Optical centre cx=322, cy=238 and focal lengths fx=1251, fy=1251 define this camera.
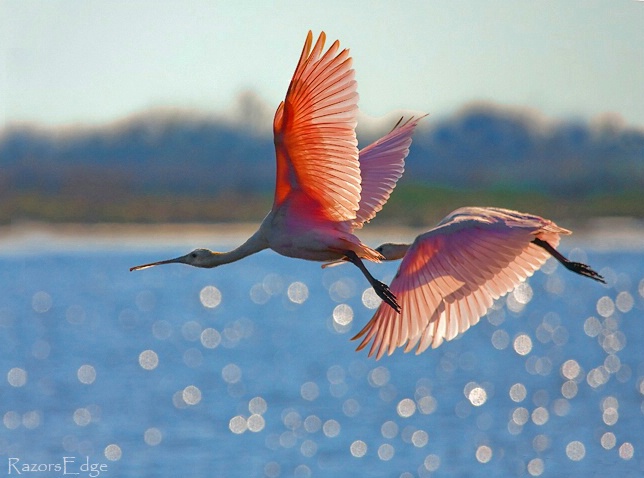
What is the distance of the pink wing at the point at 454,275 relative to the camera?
548cm

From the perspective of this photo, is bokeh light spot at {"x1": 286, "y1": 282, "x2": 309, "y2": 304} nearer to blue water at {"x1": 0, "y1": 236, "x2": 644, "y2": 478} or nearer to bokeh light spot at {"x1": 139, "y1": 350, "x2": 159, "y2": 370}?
blue water at {"x1": 0, "y1": 236, "x2": 644, "y2": 478}

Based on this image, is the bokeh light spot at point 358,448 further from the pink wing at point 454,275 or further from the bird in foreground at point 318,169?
the bird in foreground at point 318,169

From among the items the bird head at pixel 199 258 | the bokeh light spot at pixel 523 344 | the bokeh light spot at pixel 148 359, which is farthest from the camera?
the bokeh light spot at pixel 523 344

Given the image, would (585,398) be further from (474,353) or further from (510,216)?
(510,216)

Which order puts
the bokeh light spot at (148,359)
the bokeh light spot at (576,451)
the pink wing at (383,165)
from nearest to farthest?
the pink wing at (383,165) < the bokeh light spot at (576,451) < the bokeh light spot at (148,359)

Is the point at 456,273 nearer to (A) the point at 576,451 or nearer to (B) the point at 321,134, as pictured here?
(B) the point at 321,134

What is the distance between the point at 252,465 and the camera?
550 inches

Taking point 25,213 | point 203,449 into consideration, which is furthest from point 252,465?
point 25,213

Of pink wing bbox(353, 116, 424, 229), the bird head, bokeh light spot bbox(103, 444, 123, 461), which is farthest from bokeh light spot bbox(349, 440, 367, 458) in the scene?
the bird head

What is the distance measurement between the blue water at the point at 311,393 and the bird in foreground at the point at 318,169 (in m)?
8.23

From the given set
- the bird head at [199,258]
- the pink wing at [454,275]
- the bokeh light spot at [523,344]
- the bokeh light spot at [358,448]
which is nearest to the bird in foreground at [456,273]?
the pink wing at [454,275]

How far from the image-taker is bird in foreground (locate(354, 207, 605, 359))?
18.0ft

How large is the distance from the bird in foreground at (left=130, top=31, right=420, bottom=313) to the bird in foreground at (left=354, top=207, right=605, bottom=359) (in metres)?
0.36

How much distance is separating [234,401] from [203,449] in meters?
3.22
